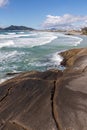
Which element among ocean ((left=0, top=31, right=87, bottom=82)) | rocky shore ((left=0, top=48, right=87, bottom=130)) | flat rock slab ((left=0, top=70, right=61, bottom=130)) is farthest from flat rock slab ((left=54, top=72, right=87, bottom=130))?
ocean ((left=0, top=31, right=87, bottom=82))

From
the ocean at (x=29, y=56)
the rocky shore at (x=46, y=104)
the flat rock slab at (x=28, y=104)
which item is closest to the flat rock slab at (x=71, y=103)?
the rocky shore at (x=46, y=104)

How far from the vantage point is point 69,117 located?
21.4 feet

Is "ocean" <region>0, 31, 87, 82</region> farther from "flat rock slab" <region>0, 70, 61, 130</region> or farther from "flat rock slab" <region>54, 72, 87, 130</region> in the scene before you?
"flat rock slab" <region>54, 72, 87, 130</region>

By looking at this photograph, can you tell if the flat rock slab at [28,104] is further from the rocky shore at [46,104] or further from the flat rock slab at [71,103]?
the flat rock slab at [71,103]

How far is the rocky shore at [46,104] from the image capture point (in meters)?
6.52

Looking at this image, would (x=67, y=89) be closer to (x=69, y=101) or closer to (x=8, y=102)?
(x=69, y=101)

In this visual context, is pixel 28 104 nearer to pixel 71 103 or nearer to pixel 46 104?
pixel 46 104

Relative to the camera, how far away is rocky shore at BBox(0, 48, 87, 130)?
6516 mm

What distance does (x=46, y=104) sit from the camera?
714 cm

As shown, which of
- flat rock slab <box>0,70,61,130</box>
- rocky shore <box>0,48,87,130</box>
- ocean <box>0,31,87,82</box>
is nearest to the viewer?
rocky shore <box>0,48,87,130</box>

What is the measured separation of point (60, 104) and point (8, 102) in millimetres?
1893

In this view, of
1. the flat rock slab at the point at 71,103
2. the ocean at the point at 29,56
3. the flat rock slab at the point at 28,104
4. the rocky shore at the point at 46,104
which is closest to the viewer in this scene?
the flat rock slab at the point at 71,103

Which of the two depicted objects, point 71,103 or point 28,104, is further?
point 28,104

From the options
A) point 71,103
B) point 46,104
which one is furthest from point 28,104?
point 71,103
